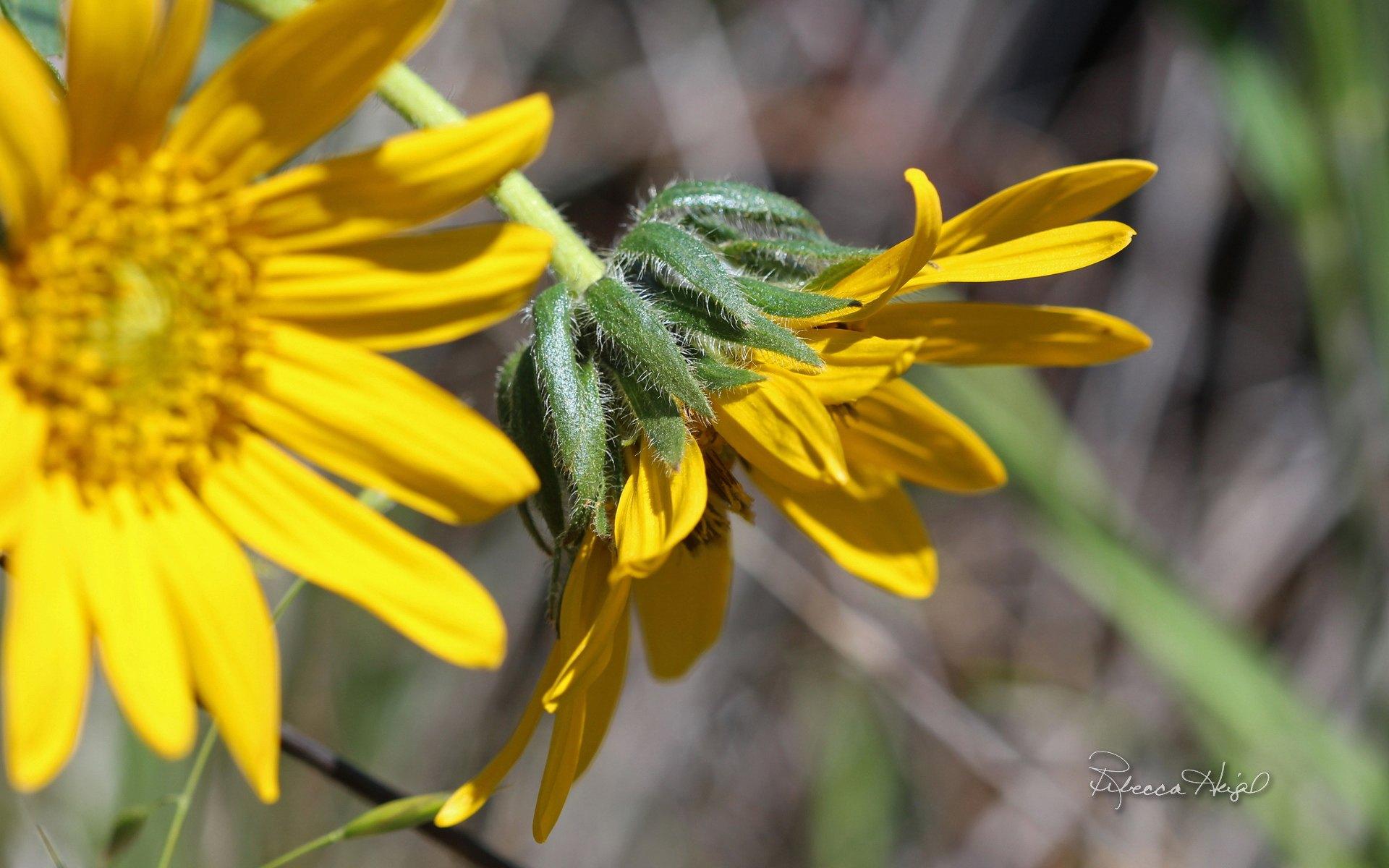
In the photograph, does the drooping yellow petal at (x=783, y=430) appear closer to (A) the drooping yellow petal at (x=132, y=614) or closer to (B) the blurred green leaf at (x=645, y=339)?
(B) the blurred green leaf at (x=645, y=339)

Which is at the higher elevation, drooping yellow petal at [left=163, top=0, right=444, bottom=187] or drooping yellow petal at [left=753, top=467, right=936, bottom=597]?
drooping yellow petal at [left=163, top=0, right=444, bottom=187]

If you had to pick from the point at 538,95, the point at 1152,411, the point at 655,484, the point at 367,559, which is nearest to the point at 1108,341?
the point at 655,484

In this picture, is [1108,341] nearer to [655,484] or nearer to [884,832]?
[655,484]

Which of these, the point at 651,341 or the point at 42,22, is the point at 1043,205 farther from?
the point at 42,22

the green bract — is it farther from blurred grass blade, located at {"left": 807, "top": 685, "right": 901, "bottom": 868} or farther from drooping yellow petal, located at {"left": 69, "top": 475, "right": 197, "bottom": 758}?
blurred grass blade, located at {"left": 807, "top": 685, "right": 901, "bottom": 868}

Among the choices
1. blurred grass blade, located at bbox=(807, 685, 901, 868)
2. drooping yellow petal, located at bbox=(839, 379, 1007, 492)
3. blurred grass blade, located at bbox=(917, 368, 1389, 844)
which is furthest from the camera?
blurred grass blade, located at bbox=(807, 685, 901, 868)
